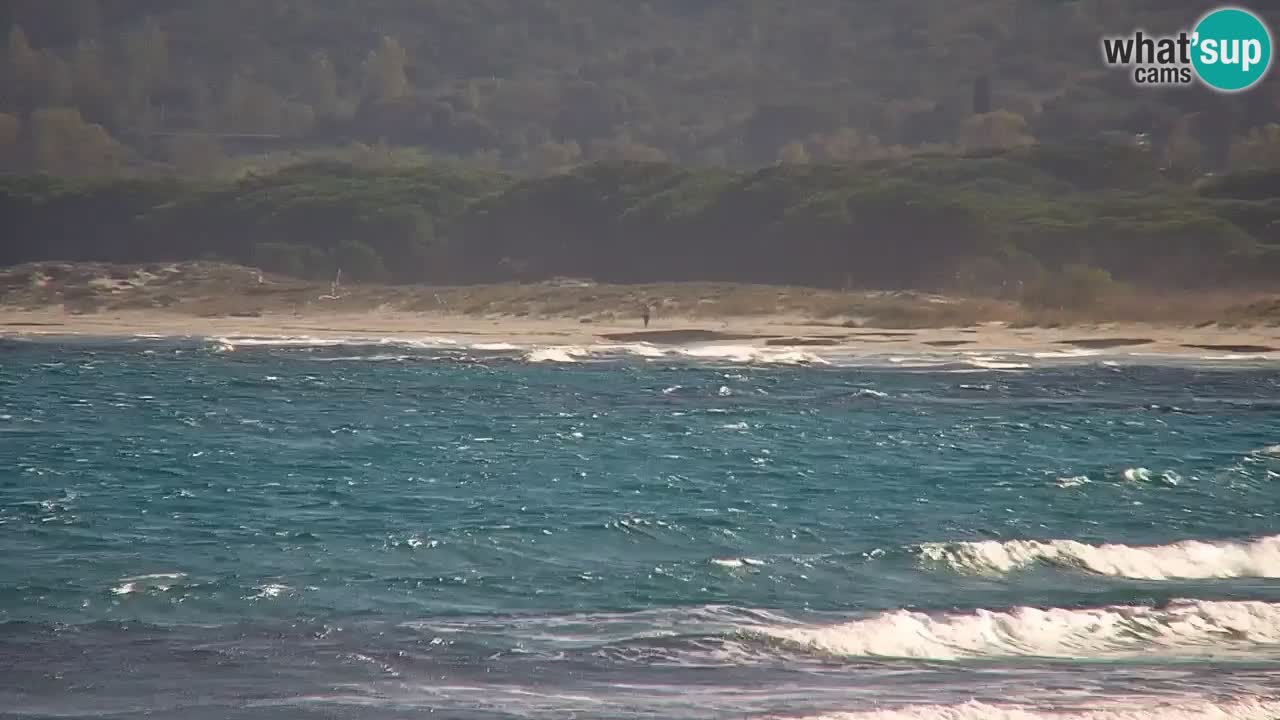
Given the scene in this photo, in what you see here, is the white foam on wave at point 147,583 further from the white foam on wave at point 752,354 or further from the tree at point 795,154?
the tree at point 795,154

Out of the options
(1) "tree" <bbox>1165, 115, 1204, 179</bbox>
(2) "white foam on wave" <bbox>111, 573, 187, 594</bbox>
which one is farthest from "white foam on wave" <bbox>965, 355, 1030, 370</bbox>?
(1) "tree" <bbox>1165, 115, 1204, 179</bbox>

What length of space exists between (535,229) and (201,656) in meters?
116

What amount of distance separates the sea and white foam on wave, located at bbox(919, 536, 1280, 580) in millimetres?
71

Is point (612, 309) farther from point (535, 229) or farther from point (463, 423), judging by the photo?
point (463, 423)

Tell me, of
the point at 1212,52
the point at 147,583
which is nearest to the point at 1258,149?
the point at 1212,52

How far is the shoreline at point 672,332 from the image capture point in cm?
8231

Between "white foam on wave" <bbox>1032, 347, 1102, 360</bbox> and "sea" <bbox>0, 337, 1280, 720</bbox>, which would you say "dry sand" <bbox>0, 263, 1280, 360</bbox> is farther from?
"sea" <bbox>0, 337, 1280, 720</bbox>

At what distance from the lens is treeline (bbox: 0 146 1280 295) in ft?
379

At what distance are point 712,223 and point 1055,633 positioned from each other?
4301 inches

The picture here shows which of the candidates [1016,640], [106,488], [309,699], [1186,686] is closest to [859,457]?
[106,488]

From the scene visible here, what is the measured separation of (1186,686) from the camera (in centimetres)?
1728

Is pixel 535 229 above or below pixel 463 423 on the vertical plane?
above

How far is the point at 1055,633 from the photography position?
2011 centimetres

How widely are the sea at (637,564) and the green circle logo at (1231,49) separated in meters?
103
